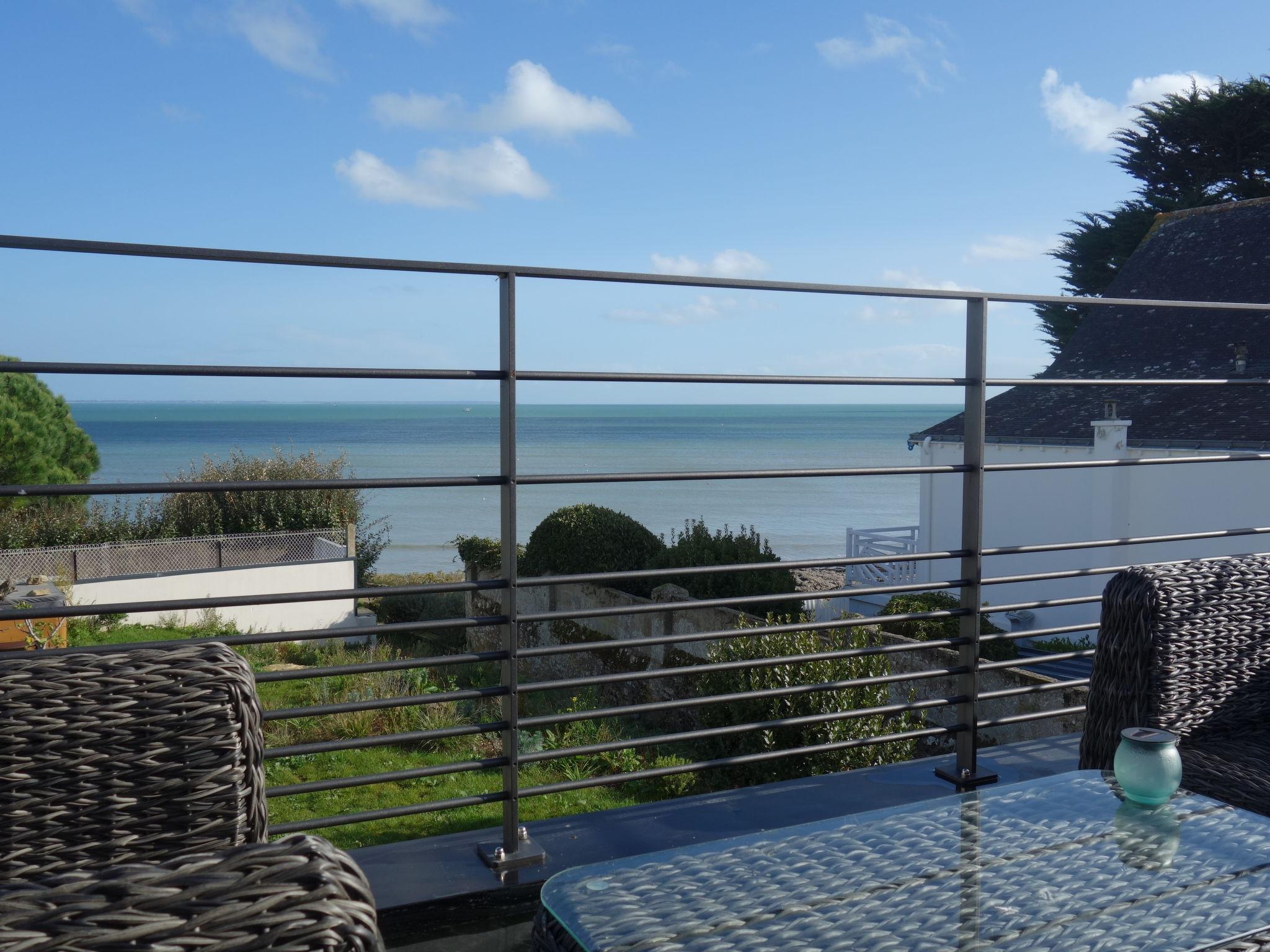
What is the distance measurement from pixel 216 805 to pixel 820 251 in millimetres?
53405

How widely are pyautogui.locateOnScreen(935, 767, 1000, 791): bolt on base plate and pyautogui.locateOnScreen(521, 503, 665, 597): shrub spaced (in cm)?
867

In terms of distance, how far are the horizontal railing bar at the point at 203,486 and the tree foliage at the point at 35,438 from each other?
62.7 feet

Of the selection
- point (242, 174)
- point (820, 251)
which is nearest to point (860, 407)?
point (820, 251)

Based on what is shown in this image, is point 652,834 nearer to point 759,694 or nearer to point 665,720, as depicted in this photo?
point 759,694

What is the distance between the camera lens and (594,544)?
11914 mm

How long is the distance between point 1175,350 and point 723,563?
29.5 feet

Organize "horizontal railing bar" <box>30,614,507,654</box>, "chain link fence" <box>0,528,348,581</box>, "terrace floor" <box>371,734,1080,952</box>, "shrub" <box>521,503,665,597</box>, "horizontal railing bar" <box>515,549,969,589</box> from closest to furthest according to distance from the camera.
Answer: "horizontal railing bar" <box>30,614,507,654</box> → "terrace floor" <box>371,734,1080,952</box> → "horizontal railing bar" <box>515,549,969,589</box> → "shrub" <box>521,503,665,597</box> → "chain link fence" <box>0,528,348,581</box>

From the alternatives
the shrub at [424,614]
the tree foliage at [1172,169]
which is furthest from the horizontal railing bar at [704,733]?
the tree foliage at [1172,169]

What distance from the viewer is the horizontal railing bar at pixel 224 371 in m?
1.71

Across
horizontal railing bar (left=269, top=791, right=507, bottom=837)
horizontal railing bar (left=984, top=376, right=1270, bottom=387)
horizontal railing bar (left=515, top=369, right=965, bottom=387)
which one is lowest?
horizontal railing bar (left=269, top=791, right=507, bottom=837)

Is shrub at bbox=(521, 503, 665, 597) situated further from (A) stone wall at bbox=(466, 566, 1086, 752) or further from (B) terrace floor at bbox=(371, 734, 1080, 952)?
(B) terrace floor at bbox=(371, 734, 1080, 952)

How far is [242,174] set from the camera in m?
48.4

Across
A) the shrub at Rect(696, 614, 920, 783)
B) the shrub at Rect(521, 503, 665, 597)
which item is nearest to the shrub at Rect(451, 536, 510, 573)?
the shrub at Rect(521, 503, 665, 597)

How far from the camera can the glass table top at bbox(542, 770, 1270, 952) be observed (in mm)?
1229
